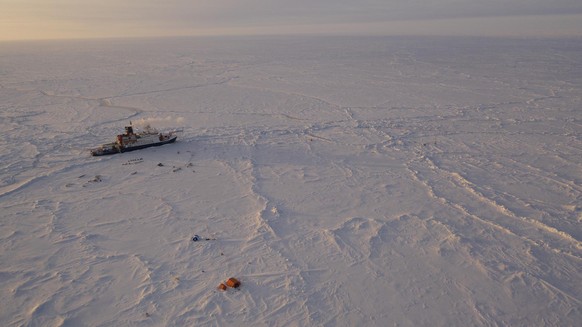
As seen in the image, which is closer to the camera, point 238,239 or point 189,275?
point 189,275

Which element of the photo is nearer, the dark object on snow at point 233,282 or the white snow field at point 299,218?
the white snow field at point 299,218

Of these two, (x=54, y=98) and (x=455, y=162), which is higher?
(x=54, y=98)

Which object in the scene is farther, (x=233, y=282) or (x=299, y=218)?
(x=299, y=218)

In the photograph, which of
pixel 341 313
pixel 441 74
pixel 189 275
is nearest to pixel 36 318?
pixel 189 275

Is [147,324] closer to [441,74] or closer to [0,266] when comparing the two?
[0,266]

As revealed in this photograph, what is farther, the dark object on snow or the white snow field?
the dark object on snow

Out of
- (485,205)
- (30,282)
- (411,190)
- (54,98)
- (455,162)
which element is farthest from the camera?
(54,98)

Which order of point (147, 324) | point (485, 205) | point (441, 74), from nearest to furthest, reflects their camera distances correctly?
point (147, 324), point (485, 205), point (441, 74)
